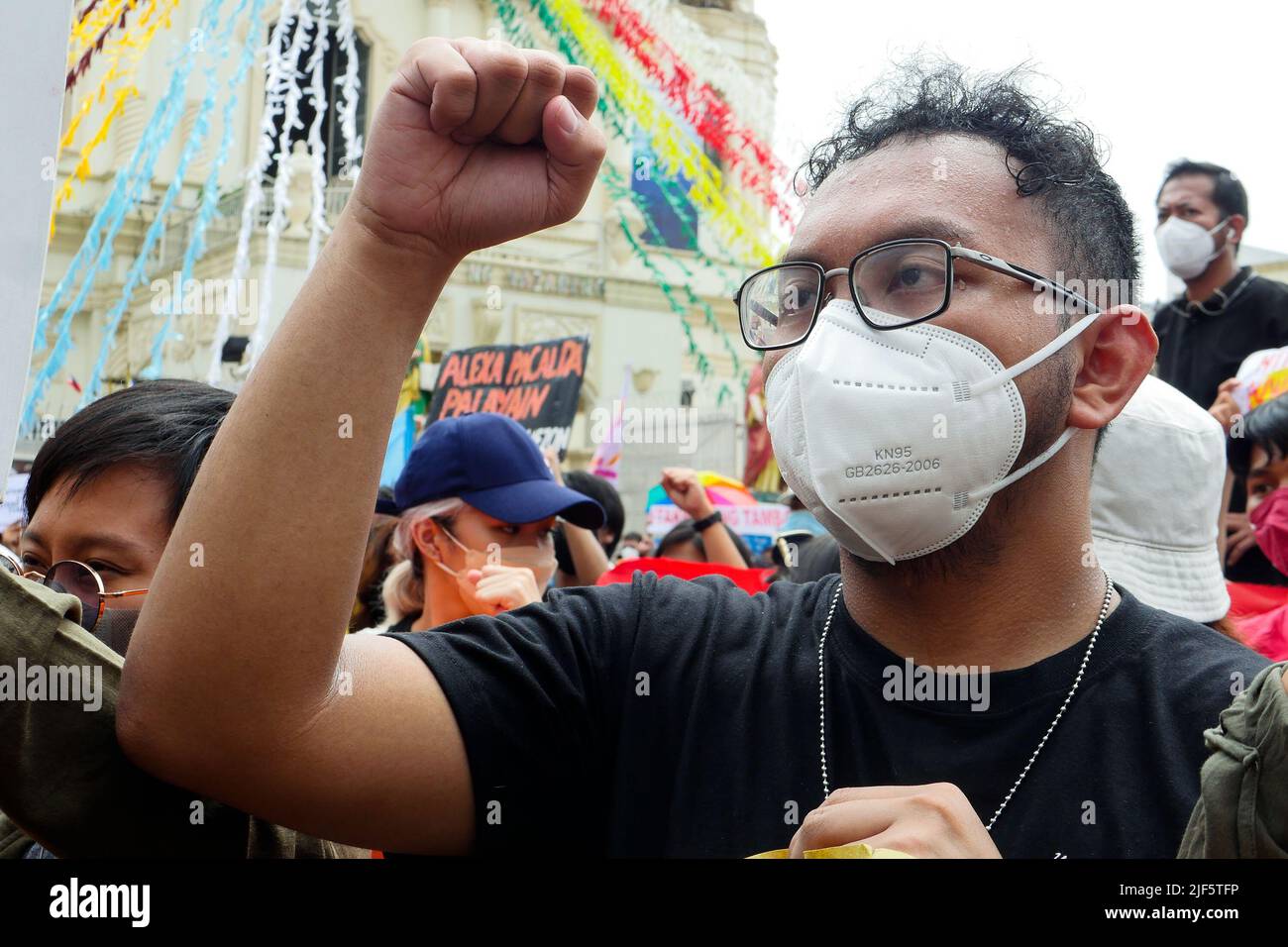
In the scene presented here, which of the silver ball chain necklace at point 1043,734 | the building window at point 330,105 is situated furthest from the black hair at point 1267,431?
the building window at point 330,105

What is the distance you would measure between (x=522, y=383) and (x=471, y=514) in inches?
186

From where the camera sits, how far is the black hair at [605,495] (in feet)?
19.7

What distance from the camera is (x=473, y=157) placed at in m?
1.43

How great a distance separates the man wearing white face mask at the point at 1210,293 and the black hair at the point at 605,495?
94.7 inches

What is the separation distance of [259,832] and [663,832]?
50 centimetres

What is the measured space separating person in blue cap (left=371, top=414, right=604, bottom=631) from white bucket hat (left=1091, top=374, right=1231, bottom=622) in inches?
59.8

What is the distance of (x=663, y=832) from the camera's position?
167cm

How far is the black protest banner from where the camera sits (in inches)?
320

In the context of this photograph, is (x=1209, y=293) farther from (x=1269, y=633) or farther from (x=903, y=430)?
(x=903, y=430)

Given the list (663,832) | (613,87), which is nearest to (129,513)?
(663,832)

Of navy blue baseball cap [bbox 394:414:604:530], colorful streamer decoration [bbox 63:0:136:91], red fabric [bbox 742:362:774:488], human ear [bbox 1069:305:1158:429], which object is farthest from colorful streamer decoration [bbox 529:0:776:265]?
human ear [bbox 1069:305:1158:429]

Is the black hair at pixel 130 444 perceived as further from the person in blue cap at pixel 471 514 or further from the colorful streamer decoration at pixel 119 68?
the colorful streamer decoration at pixel 119 68
